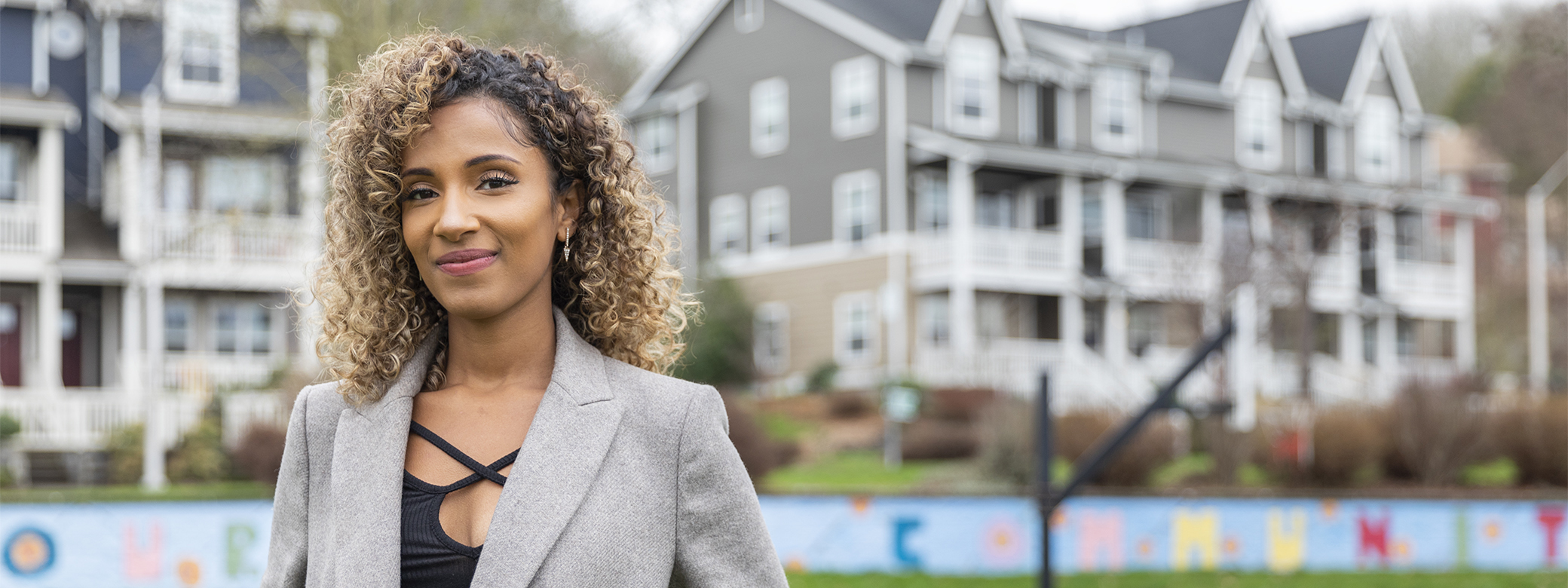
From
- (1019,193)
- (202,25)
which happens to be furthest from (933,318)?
(202,25)

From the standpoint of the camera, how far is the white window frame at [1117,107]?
33.1 meters

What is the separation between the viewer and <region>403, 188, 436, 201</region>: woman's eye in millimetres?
2191

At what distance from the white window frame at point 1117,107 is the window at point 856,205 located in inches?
228

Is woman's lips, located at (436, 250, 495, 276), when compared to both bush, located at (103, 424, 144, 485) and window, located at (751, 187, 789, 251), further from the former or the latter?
window, located at (751, 187, 789, 251)

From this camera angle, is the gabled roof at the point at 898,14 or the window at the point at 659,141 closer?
the gabled roof at the point at 898,14

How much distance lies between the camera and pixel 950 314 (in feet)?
97.7

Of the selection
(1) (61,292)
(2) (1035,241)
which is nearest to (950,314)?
(2) (1035,241)

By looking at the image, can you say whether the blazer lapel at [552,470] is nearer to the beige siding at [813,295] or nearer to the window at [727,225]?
the beige siding at [813,295]

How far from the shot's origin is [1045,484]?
279 inches

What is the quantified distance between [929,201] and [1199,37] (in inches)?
413

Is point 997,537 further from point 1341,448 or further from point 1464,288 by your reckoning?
point 1464,288

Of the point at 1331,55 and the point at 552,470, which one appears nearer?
the point at 552,470

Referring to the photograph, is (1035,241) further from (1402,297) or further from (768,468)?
(768,468)

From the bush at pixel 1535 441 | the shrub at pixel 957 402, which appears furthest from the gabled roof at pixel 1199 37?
the bush at pixel 1535 441
